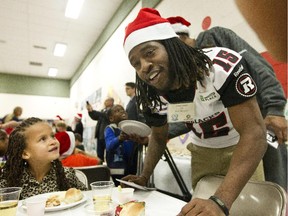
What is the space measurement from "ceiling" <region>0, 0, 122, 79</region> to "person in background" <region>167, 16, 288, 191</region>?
4.49m

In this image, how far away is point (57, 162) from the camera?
5.10ft

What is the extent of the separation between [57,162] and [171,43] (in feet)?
3.32

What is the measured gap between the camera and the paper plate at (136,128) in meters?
1.58

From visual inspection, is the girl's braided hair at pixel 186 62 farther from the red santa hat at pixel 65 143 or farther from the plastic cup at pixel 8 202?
the red santa hat at pixel 65 143

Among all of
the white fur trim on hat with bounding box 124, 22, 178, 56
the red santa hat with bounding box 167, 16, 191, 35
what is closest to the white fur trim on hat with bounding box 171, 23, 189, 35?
the red santa hat with bounding box 167, 16, 191, 35

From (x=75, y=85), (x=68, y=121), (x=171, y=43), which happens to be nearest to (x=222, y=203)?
(x=171, y=43)

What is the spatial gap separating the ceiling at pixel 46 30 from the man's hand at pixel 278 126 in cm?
520

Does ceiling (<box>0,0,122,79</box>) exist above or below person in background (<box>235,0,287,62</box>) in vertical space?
above

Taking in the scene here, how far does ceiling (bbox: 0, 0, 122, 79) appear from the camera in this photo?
5716mm

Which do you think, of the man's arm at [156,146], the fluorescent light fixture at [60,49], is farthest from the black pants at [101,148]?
the fluorescent light fixture at [60,49]

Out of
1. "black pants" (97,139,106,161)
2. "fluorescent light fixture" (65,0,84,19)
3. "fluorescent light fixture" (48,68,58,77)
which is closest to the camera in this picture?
"black pants" (97,139,106,161)

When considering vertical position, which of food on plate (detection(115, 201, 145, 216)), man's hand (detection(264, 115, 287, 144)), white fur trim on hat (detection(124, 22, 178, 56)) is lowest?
food on plate (detection(115, 201, 145, 216))

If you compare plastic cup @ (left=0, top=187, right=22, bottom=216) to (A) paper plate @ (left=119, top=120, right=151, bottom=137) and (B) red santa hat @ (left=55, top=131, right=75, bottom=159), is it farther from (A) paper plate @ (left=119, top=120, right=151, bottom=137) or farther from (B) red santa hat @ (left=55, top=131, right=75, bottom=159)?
(B) red santa hat @ (left=55, top=131, right=75, bottom=159)

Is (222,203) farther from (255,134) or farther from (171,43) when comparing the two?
(171,43)
